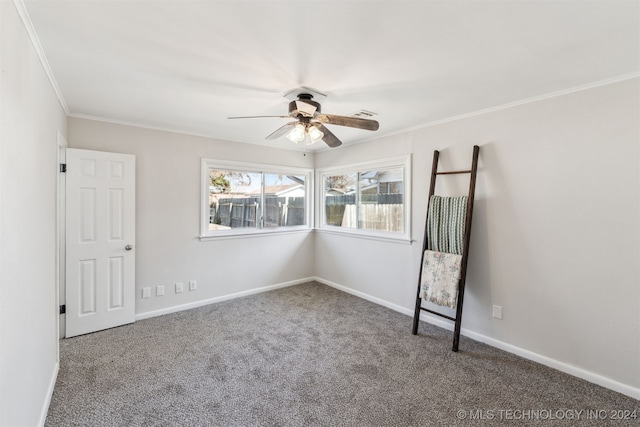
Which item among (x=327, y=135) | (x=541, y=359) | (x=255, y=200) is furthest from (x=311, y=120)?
(x=541, y=359)

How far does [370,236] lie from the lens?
408cm

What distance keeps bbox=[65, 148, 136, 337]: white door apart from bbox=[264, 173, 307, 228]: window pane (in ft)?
6.09

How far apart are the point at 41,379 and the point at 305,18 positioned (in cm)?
268

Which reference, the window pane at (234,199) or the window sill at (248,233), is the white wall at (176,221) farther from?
the window pane at (234,199)

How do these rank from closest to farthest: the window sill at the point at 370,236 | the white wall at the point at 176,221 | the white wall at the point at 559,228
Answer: the white wall at the point at 559,228
the white wall at the point at 176,221
the window sill at the point at 370,236

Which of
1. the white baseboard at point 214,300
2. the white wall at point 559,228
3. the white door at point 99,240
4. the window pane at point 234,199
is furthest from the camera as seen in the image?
the window pane at point 234,199

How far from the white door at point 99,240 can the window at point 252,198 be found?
0.89m

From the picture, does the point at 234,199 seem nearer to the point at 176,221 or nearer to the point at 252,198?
the point at 252,198

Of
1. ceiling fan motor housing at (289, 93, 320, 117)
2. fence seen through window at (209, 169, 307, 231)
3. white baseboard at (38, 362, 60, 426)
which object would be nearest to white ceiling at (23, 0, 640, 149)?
ceiling fan motor housing at (289, 93, 320, 117)

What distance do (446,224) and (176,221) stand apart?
319 centimetres

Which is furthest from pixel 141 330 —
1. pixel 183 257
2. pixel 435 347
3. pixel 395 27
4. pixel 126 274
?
pixel 395 27

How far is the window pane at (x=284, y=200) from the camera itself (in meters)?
4.60

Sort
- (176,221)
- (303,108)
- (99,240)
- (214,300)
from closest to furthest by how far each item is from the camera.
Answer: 1. (303,108)
2. (99,240)
3. (176,221)
4. (214,300)

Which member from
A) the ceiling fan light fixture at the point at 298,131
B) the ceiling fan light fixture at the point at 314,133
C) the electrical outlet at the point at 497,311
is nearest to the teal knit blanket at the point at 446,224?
the electrical outlet at the point at 497,311
